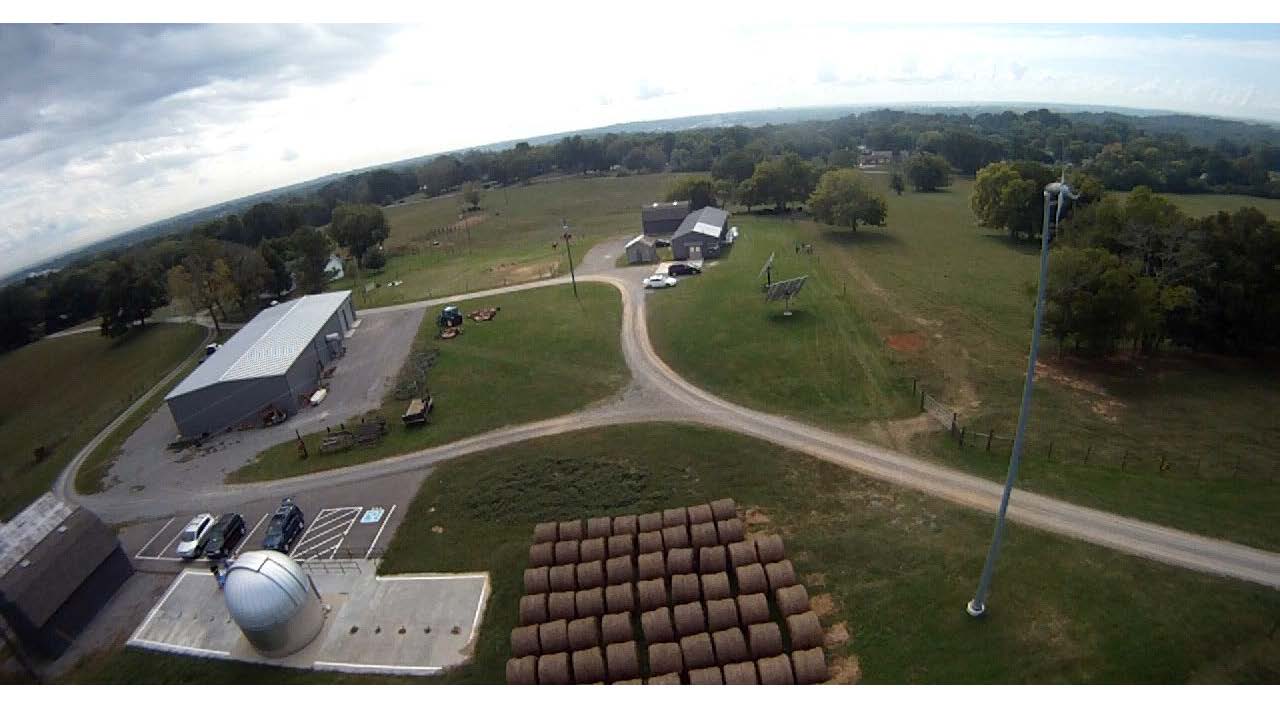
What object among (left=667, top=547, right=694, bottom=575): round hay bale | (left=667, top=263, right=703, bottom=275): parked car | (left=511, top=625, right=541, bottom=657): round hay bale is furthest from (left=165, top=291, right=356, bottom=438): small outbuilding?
(left=667, top=263, right=703, bottom=275): parked car

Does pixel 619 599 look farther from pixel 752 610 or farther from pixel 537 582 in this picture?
pixel 752 610

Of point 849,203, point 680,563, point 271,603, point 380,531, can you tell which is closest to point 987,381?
point 680,563

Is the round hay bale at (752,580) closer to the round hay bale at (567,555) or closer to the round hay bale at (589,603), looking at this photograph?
the round hay bale at (589,603)

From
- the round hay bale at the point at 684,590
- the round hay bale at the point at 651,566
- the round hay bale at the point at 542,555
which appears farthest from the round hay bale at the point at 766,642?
the round hay bale at the point at 542,555

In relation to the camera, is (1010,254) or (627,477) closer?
(627,477)

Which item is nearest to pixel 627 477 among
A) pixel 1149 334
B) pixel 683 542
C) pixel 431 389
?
pixel 683 542

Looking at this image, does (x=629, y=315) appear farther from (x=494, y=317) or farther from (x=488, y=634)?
(x=488, y=634)

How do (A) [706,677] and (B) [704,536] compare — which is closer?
(A) [706,677]
